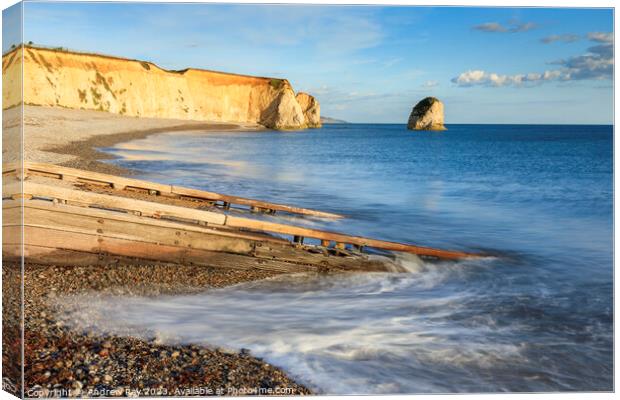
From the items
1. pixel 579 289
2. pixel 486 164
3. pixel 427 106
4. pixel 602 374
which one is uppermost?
pixel 427 106

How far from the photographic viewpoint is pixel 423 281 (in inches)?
245

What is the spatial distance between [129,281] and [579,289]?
14.3 ft

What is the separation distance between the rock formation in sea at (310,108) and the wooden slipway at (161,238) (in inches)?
48.7

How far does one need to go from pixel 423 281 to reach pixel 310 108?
7.56 feet

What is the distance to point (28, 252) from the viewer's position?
17.6ft

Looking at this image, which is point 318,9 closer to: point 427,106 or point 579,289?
point 427,106

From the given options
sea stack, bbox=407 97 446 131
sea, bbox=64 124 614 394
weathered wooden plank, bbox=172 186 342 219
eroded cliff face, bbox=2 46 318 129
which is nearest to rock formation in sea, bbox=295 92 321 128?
eroded cliff face, bbox=2 46 318 129

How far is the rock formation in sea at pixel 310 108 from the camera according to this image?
20.5 feet

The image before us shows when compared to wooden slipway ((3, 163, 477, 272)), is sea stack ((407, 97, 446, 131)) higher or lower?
higher

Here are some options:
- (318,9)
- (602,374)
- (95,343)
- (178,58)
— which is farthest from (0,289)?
(602,374)

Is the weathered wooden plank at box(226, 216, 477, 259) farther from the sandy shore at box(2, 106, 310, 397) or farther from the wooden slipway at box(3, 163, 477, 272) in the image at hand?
the sandy shore at box(2, 106, 310, 397)

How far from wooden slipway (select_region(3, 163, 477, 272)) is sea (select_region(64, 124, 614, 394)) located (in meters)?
0.23

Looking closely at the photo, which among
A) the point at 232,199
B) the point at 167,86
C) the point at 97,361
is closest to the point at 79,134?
the point at 167,86

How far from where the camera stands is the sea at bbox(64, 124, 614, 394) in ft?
15.6
